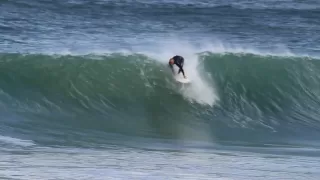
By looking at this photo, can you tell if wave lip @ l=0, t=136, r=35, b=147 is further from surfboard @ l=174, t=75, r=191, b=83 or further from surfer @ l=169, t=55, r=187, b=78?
surfboard @ l=174, t=75, r=191, b=83

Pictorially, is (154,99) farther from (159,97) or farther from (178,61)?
(178,61)

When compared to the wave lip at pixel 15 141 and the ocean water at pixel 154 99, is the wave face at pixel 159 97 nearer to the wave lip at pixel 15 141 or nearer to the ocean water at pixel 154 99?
the ocean water at pixel 154 99

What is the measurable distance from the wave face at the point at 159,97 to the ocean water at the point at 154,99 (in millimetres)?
26

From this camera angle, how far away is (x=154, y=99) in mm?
20703

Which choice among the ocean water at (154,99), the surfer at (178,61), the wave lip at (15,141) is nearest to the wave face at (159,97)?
the ocean water at (154,99)

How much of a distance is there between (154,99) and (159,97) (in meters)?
0.12

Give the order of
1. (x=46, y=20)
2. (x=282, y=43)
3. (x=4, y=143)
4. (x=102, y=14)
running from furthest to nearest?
(x=102, y=14), (x=46, y=20), (x=282, y=43), (x=4, y=143)

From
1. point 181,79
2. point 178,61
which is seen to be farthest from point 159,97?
point 178,61

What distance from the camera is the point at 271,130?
19.3 metres

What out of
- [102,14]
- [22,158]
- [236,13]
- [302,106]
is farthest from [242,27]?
[22,158]

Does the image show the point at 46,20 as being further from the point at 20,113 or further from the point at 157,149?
the point at 157,149

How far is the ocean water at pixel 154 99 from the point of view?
14539 mm

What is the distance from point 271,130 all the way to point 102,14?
1398 centimetres

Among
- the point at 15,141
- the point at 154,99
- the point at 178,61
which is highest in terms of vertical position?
the point at 178,61
